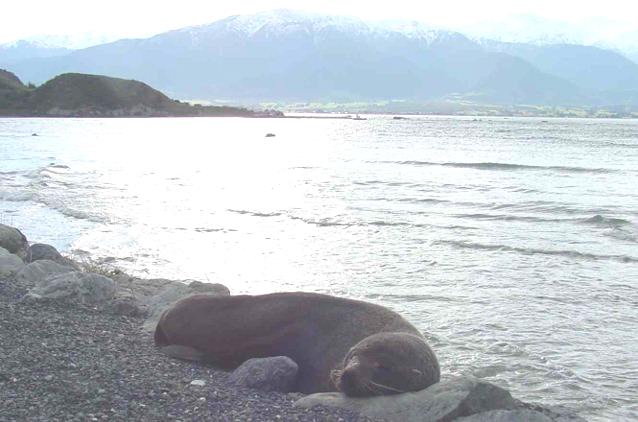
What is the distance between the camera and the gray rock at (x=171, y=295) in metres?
11.9

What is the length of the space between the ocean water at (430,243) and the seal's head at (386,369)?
2.01 m

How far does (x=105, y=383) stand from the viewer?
25.2 feet

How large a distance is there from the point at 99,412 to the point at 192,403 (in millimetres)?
977

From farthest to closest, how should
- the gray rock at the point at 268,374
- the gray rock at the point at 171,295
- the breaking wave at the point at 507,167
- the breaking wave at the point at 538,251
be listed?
the breaking wave at the point at 507,167 < the breaking wave at the point at 538,251 < the gray rock at the point at 171,295 < the gray rock at the point at 268,374

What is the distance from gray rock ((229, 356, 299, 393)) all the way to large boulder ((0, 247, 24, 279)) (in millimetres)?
6596

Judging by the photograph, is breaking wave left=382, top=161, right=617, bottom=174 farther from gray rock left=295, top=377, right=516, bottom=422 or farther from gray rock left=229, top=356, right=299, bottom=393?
gray rock left=295, top=377, right=516, bottom=422

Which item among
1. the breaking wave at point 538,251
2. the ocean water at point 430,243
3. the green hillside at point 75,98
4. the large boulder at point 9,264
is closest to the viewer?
the ocean water at point 430,243

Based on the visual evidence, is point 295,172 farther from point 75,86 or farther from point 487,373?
point 75,86

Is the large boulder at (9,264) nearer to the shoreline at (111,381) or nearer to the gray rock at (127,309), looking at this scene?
the shoreline at (111,381)

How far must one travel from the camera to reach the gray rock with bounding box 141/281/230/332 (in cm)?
1188

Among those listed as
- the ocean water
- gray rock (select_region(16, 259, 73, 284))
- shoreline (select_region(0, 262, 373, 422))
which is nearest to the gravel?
shoreline (select_region(0, 262, 373, 422))

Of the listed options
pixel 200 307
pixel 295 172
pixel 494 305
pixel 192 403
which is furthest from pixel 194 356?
pixel 295 172

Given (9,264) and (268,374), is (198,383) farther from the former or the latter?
(9,264)

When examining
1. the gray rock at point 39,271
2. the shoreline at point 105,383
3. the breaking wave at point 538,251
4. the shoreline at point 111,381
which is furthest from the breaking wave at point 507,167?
the shoreline at point 105,383
